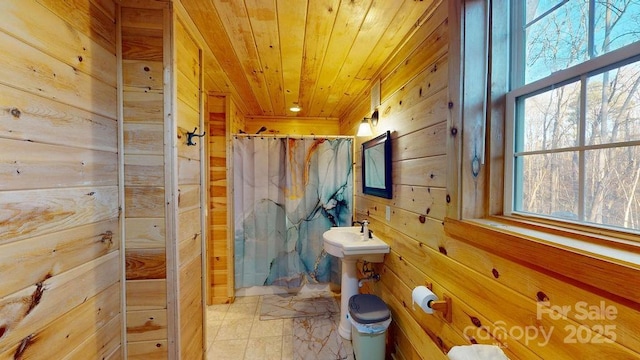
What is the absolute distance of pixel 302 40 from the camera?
1538 mm

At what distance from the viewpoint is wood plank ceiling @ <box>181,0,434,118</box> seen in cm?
124

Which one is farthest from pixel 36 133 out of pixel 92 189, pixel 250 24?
pixel 250 24

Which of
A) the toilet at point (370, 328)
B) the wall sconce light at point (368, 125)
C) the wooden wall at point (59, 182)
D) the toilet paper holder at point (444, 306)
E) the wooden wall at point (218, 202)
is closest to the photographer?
the wooden wall at point (59, 182)

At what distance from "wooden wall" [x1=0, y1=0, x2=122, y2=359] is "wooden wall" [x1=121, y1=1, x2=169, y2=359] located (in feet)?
0.17

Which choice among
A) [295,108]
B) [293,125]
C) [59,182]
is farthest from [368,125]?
[59,182]

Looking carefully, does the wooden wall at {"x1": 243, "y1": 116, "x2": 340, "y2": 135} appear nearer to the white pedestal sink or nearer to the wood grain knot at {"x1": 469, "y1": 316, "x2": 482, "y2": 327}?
the white pedestal sink

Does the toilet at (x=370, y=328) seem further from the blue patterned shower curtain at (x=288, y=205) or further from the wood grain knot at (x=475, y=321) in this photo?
the blue patterned shower curtain at (x=288, y=205)

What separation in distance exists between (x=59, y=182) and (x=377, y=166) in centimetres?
179

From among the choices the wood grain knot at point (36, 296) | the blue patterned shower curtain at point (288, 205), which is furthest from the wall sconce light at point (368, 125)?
the wood grain knot at point (36, 296)

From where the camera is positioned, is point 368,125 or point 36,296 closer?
point 36,296

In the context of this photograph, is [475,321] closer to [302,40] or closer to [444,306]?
[444,306]

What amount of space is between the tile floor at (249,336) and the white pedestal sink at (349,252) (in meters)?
0.26

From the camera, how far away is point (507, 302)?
80 centimetres

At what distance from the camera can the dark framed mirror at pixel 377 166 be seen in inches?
Answer: 68.9
